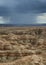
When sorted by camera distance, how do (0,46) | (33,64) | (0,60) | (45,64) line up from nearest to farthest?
(33,64)
(45,64)
(0,60)
(0,46)

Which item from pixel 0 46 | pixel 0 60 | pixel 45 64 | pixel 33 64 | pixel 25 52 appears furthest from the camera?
pixel 0 46

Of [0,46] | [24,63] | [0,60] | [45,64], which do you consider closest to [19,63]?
[24,63]

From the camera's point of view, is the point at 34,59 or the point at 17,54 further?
the point at 17,54

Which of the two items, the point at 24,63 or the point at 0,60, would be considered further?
the point at 0,60

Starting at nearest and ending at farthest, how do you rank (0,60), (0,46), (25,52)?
(0,60), (25,52), (0,46)

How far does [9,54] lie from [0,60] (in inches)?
94.0

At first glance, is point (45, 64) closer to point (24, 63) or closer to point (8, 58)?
point (24, 63)

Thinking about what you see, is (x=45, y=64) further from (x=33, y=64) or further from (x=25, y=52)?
(x=25, y=52)

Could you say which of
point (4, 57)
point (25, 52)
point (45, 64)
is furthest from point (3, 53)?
point (45, 64)

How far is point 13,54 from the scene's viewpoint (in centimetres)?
4200

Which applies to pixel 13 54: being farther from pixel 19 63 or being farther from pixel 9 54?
pixel 19 63

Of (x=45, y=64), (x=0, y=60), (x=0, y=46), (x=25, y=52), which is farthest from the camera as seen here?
(x=0, y=46)

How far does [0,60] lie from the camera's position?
4100 cm

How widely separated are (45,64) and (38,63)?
4.01m
